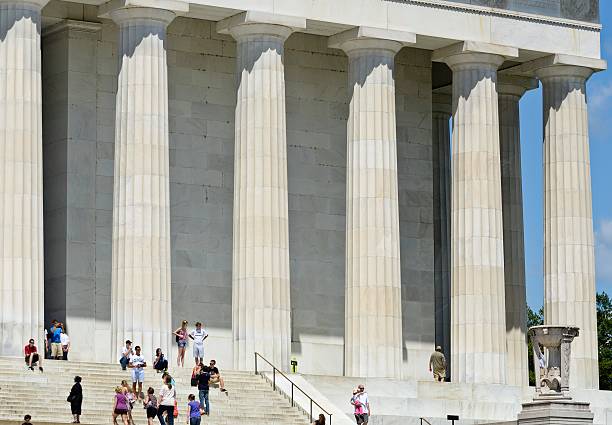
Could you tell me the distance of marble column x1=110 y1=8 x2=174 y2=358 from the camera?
99438 mm

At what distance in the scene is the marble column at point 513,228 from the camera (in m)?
119

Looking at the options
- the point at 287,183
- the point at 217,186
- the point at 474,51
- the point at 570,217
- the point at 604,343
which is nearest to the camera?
the point at 287,183

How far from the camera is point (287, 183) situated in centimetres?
10888

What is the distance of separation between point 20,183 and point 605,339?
102 metres

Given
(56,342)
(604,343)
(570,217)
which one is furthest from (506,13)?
(604,343)

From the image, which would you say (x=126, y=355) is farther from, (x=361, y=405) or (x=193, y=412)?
(x=361, y=405)

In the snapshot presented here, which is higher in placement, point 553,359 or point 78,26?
point 78,26

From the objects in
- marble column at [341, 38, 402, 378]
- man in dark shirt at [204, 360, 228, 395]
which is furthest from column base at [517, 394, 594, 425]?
marble column at [341, 38, 402, 378]

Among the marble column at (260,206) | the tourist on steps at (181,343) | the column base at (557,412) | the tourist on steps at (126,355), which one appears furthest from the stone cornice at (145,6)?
the column base at (557,412)

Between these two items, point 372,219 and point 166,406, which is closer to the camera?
point 166,406

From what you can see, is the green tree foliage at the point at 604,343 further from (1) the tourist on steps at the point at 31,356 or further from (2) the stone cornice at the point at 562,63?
(1) the tourist on steps at the point at 31,356

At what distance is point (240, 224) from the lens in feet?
339

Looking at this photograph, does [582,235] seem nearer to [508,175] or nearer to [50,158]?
[508,175]

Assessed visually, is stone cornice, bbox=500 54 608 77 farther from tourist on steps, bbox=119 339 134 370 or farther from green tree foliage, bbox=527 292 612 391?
green tree foliage, bbox=527 292 612 391
